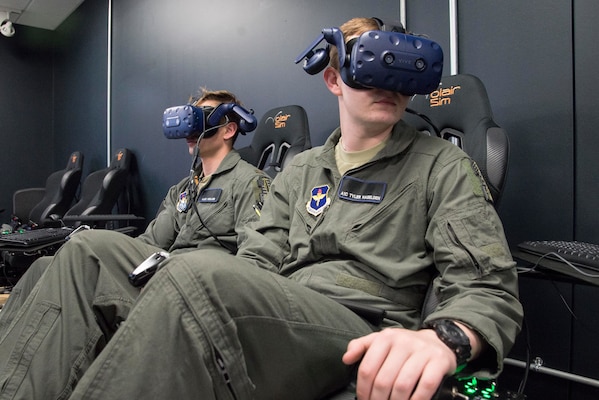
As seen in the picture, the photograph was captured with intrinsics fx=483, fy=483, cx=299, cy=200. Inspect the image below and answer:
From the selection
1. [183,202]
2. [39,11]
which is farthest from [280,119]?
[39,11]

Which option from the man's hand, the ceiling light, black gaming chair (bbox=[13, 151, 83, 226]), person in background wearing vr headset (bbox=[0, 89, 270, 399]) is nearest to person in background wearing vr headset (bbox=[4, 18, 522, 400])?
the man's hand

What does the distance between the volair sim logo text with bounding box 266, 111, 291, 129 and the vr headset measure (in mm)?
85

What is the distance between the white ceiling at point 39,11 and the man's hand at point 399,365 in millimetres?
4731

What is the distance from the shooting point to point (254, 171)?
1802 mm

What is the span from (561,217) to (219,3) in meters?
2.22

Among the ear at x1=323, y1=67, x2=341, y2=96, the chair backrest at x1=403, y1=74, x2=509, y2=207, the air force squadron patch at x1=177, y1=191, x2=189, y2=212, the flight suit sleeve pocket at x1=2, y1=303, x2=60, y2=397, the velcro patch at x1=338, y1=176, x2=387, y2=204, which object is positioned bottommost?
the flight suit sleeve pocket at x1=2, y1=303, x2=60, y2=397

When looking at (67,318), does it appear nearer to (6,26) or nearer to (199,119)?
(199,119)

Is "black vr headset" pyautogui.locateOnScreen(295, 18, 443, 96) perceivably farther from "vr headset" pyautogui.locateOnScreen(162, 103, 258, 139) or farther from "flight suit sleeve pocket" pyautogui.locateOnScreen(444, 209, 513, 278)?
"vr headset" pyautogui.locateOnScreen(162, 103, 258, 139)

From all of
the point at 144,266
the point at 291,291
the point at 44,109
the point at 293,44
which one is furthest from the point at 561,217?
the point at 44,109

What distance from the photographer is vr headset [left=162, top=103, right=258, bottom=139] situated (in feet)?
6.00

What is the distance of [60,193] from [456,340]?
150 inches

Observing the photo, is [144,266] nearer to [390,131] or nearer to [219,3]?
[390,131]

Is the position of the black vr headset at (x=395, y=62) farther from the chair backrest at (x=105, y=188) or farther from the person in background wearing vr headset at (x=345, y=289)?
the chair backrest at (x=105, y=188)

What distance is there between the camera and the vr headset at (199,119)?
1829 millimetres
